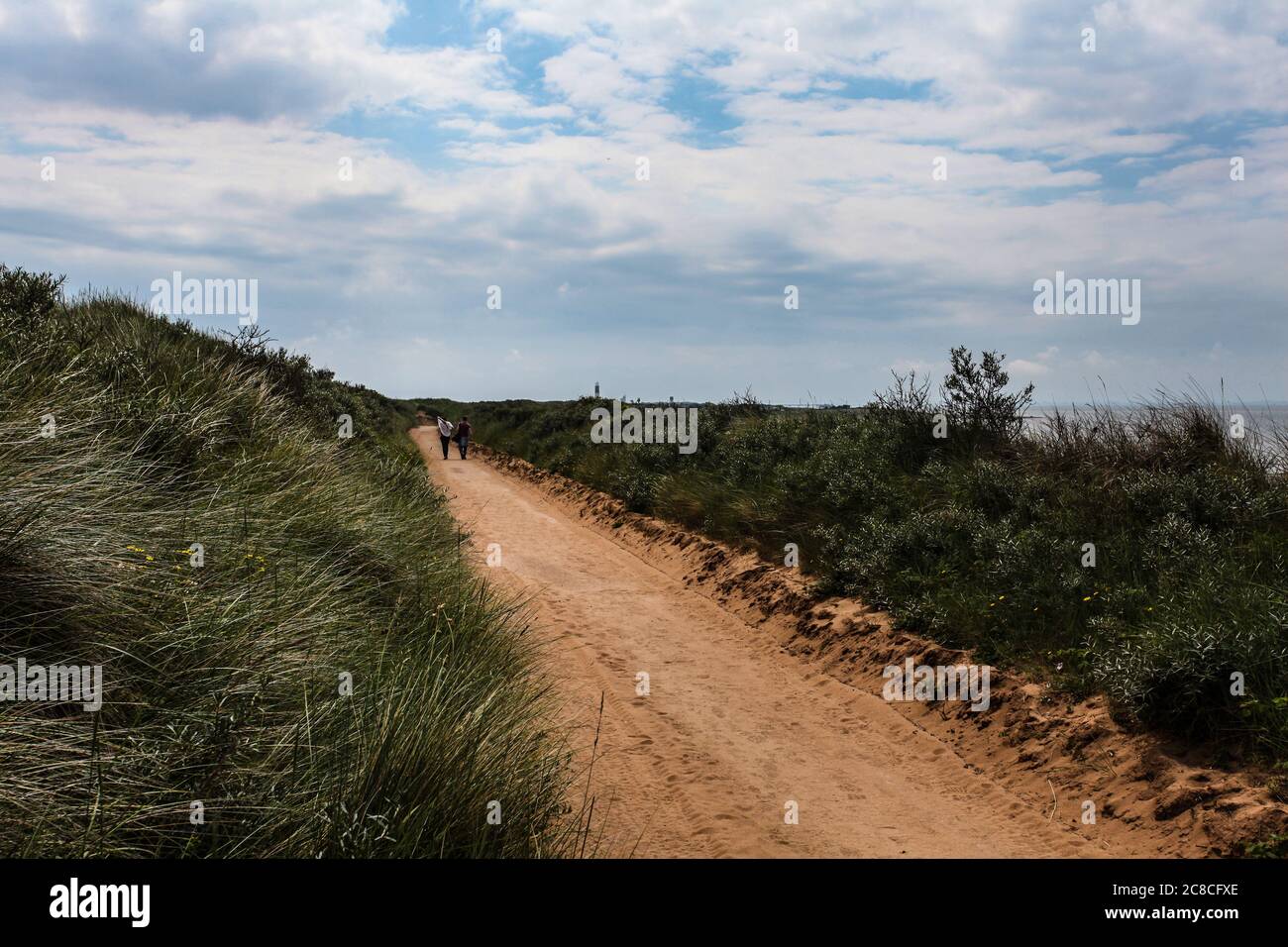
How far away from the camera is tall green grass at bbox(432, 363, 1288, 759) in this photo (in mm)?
5488

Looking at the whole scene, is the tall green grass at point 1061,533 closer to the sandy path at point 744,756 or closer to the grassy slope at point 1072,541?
the grassy slope at point 1072,541

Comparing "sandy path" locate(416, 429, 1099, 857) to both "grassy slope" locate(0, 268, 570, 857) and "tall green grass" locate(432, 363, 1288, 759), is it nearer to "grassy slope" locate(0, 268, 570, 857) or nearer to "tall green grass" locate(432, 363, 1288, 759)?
"grassy slope" locate(0, 268, 570, 857)

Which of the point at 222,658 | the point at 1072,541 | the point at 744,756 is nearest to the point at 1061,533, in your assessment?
the point at 1072,541

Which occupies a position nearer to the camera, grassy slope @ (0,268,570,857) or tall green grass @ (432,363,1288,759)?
grassy slope @ (0,268,570,857)

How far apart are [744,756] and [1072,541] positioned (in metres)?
4.48

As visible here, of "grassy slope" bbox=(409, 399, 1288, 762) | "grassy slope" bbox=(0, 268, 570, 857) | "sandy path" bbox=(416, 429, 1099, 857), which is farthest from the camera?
"grassy slope" bbox=(409, 399, 1288, 762)

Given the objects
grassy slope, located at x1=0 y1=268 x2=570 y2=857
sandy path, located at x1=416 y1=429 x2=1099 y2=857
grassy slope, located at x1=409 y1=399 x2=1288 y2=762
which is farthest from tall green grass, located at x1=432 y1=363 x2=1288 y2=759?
grassy slope, located at x1=0 y1=268 x2=570 y2=857

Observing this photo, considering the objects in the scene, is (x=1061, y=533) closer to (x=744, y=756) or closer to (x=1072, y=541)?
(x=1072, y=541)

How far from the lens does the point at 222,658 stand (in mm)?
4117

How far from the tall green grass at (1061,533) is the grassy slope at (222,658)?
405cm

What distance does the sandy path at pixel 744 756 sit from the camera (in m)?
4.87

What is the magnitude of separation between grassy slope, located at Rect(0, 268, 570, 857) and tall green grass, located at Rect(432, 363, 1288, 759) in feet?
13.3

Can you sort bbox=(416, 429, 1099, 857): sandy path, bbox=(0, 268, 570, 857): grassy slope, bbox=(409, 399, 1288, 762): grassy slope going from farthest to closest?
1. bbox=(409, 399, 1288, 762): grassy slope
2. bbox=(416, 429, 1099, 857): sandy path
3. bbox=(0, 268, 570, 857): grassy slope

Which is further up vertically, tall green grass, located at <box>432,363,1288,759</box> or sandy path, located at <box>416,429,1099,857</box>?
tall green grass, located at <box>432,363,1288,759</box>
